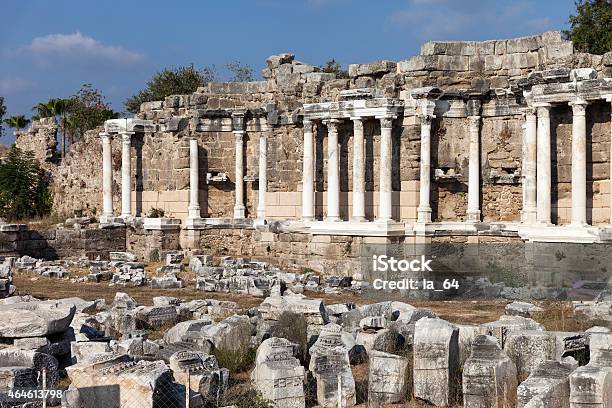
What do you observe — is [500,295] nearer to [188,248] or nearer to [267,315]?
[267,315]

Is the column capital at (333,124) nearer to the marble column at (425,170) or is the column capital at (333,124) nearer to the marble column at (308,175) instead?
the marble column at (308,175)

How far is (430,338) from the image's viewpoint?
34.8 feet

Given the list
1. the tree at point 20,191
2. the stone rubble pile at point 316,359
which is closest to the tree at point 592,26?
the tree at point 20,191

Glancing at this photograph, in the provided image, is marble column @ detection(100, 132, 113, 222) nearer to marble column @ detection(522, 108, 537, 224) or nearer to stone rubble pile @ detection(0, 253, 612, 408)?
marble column @ detection(522, 108, 537, 224)

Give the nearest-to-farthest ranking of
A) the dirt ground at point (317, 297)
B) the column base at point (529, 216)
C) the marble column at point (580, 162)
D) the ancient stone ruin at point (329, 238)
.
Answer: the ancient stone ruin at point (329, 238)
the dirt ground at point (317, 297)
the marble column at point (580, 162)
the column base at point (529, 216)

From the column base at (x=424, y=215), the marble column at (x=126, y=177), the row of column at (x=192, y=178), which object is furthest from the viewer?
the marble column at (x=126, y=177)

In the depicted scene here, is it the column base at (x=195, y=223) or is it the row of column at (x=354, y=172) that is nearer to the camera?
the row of column at (x=354, y=172)

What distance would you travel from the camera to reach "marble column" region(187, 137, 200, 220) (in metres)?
27.4

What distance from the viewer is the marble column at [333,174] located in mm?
23766

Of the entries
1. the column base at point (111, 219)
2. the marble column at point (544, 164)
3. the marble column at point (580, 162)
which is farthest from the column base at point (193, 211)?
the marble column at point (580, 162)

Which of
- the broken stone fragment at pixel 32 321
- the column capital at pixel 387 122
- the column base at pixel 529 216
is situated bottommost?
the broken stone fragment at pixel 32 321

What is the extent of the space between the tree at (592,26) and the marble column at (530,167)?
20418 mm

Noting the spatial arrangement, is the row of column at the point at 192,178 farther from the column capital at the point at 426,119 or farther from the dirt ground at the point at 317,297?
the column capital at the point at 426,119

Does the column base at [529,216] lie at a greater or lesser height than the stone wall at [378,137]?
lesser
